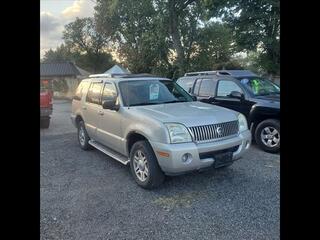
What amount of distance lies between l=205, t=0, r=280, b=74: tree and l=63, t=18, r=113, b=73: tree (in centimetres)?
2702

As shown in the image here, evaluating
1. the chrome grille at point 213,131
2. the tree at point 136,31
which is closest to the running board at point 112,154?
the chrome grille at point 213,131

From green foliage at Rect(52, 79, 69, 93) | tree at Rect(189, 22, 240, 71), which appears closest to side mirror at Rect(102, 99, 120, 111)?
tree at Rect(189, 22, 240, 71)

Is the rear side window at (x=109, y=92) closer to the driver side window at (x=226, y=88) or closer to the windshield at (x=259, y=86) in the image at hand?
the driver side window at (x=226, y=88)

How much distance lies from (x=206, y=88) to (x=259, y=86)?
138 centimetres

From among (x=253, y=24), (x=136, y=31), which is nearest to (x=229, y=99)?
(x=253, y=24)

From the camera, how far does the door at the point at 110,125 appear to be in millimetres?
5188

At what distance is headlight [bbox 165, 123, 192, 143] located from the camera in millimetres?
4105

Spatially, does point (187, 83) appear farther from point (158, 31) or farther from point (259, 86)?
point (158, 31)

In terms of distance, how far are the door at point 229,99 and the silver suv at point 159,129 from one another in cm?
184

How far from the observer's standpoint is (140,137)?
4770mm

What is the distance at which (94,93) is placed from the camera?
639cm

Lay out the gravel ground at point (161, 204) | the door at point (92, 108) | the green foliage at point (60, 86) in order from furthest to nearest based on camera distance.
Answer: the green foliage at point (60, 86), the door at point (92, 108), the gravel ground at point (161, 204)

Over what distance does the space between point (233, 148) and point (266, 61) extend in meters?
16.5
